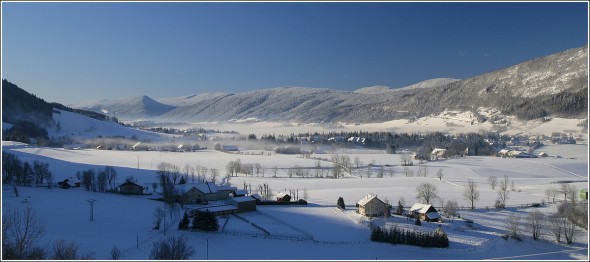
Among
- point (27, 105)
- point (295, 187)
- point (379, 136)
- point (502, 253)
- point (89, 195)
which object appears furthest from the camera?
point (379, 136)

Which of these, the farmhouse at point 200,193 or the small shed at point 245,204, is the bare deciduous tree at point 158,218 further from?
the farmhouse at point 200,193

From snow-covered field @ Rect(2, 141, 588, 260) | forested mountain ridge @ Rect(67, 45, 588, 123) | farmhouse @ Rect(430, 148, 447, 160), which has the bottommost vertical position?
snow-covered field @ Rect(2, 141, 588, 260)

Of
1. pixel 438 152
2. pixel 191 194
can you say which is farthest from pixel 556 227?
pixel 438 152

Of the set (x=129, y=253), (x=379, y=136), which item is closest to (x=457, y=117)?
(x=379, y=136)

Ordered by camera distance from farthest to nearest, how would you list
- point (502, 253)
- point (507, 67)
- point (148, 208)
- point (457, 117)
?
1. point (507, 67)
2. point (457, 117)
3. point (148, 208)
4. point (502, 253)

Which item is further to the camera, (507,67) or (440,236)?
(507,67)

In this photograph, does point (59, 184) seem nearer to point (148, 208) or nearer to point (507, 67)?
point (148, 208)

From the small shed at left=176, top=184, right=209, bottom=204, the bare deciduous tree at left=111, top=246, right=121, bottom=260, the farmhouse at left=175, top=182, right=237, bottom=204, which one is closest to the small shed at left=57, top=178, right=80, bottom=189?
the farmhouse at left=175, top=182, right=237, bottom=204

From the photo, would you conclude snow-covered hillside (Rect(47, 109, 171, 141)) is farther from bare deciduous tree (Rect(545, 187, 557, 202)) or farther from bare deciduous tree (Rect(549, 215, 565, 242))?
bare deciduous tree (Rect(549, 215, 565, 242))
